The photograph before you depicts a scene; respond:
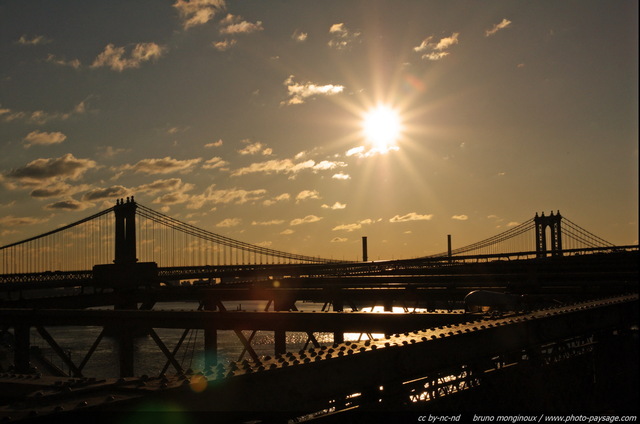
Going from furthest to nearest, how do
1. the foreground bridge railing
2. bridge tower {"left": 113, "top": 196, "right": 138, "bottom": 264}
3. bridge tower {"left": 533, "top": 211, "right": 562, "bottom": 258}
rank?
bridge tower {"left": 533, "top": 211, "right": 562, "bottom": 258}
bridge tower {"left": 113, "top": 196, "right": 138, "bottom": 264}
the foreground bridge railing

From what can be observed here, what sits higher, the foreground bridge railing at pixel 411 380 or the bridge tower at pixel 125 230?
the bridge tower at pixel 125 230

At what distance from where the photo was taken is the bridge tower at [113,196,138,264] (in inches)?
3000

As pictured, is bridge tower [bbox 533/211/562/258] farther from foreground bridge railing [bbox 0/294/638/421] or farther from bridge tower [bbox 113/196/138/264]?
foreground bridge railing [bbox 0/294/638/421]

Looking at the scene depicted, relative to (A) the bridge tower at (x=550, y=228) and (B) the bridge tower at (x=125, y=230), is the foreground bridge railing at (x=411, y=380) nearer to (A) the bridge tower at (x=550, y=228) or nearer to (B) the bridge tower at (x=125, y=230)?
(B) the bridge tower at (x=125, y=230)

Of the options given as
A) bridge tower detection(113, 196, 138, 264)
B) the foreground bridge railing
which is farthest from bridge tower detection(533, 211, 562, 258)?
the foreground bridge railing

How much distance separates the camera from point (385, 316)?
905cm

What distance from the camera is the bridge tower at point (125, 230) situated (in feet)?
250

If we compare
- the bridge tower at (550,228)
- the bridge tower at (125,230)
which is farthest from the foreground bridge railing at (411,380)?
the bridge tower at (550,228)

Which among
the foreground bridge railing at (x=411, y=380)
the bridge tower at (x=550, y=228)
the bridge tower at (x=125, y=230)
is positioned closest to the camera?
the foreground bridge railing at (x=411, y=380)

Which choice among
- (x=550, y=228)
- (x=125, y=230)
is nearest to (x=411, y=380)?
(x=125, y=230)

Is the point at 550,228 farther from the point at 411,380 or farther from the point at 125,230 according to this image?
Answer: the point at 411,380

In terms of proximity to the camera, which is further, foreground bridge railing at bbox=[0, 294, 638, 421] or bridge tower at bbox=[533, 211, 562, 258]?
bridge tower at bbox=[533, 211, 562, 258]

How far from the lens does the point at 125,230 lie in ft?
259

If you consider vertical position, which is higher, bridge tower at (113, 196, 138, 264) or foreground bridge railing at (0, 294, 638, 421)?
bridge tower at (113, 196, 138, 264)
